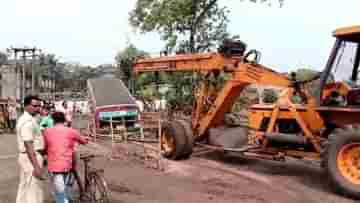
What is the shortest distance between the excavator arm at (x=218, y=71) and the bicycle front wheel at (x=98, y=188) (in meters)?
4.60

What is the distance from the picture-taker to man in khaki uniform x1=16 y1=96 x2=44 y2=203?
5504 millimetres

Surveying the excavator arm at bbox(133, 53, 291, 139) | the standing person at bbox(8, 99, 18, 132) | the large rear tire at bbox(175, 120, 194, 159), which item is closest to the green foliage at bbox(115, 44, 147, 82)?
the standing person at bbox(8, 99, 18, 132)

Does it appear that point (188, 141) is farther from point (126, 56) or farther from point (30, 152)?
point (126, 56)

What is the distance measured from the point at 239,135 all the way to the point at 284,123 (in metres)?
1.47

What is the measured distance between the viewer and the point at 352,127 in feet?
24.5

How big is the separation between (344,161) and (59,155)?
4646mm

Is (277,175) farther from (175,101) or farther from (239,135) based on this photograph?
(175,101)

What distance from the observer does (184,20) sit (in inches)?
803

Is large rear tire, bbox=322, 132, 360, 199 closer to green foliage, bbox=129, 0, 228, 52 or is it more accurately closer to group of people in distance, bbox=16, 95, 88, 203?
group of people in distance, bbox=16, 95, 88, 203

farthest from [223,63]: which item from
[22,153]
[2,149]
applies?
[2,149]

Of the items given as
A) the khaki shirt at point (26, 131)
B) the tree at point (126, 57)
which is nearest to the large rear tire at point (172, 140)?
the khaki shirt at point (26, 131)

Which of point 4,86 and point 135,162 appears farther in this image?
point 4,86

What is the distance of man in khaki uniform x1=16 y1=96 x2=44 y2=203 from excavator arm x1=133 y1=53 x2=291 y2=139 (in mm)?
5307

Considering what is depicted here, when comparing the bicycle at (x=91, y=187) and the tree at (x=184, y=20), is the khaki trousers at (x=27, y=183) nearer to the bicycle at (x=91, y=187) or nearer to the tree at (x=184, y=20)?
Result: the bicycle at (x=91, y=187)
